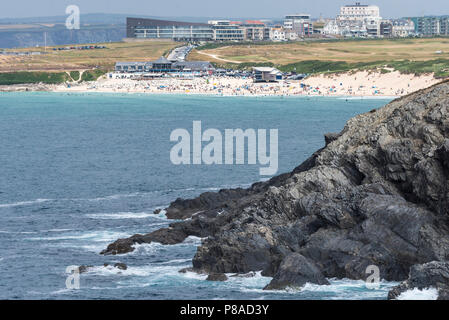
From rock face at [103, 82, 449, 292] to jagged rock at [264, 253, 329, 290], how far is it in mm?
66

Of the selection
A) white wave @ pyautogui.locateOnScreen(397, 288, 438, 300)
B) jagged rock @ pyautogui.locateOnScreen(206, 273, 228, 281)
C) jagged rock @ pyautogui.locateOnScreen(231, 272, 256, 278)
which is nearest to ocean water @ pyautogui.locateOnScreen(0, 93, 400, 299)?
jagged rock @ pyautogui.locateOnScreen(206, 273, 228, 281)

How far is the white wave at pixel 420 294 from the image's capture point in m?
37.8

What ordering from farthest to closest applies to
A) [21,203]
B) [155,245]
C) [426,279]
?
[21,203]
[155,245]
[426,279]

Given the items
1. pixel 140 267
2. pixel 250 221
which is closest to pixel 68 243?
pixel 140 267

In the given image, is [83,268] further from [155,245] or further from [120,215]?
[120,215]

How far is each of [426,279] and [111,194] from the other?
40.2 metres

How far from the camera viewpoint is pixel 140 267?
157 feet

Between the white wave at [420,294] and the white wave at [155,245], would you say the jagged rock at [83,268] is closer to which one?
the white wave at [155,245]

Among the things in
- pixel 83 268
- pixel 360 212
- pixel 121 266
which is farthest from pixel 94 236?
pixel 360 212

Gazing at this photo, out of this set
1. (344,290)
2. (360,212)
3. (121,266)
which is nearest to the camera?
(344,290)

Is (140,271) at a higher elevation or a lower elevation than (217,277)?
lower

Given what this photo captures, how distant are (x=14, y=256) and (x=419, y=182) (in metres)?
23.3

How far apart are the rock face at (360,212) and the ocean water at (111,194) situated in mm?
1384

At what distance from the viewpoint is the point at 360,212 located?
4484 centimetres
